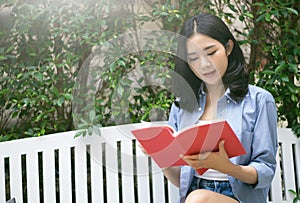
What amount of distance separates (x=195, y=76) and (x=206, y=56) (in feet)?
0.69

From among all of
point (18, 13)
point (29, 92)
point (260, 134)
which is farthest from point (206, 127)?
point (18, 13)

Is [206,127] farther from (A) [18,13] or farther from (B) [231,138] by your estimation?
(A) [18,13]

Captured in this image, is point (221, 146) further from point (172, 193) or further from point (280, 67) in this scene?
point (280, 67)

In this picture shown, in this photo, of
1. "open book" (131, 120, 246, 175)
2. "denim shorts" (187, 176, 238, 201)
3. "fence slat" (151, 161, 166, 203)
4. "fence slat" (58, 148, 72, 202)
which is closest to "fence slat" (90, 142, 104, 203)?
"fence slat" (58, 148, 72, 202)

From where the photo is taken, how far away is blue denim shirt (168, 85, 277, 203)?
175 centimetres

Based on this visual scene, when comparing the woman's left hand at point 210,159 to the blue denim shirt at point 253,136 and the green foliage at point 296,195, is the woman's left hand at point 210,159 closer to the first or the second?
the blue denim shirt at point 253,136

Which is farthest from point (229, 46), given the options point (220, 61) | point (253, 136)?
point (253, 136)

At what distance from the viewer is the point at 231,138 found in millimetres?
1517

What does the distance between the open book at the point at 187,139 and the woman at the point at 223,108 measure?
112 millimetres

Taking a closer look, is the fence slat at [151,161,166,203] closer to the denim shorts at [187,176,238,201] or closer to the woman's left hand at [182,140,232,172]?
the denim shorts at [187,176,238,201]

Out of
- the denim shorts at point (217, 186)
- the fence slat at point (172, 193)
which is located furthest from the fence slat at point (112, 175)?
the denim shorts at point (217, 186)

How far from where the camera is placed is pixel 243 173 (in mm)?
1667

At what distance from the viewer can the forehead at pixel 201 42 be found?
1.74 m

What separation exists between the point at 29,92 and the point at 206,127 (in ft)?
3.63
